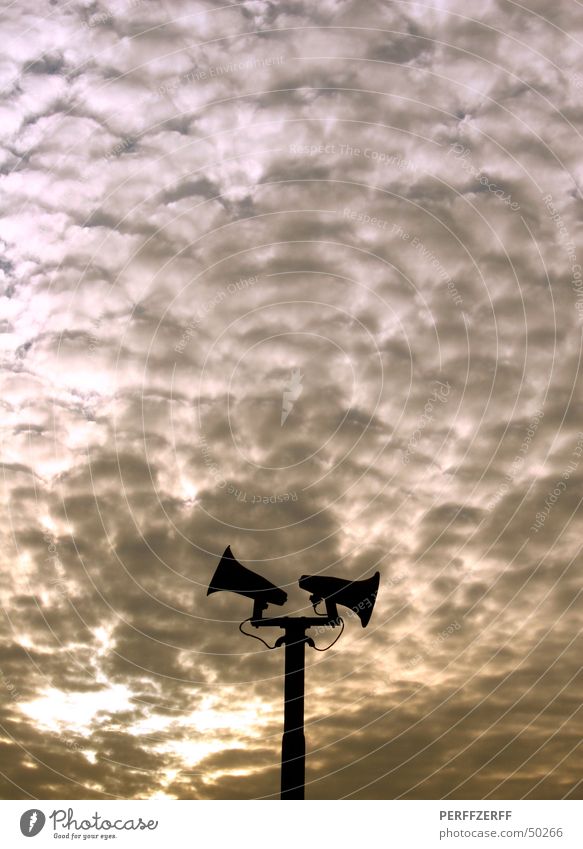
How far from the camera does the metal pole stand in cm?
1323

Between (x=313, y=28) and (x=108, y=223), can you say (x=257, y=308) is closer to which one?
(x=108, y=223)

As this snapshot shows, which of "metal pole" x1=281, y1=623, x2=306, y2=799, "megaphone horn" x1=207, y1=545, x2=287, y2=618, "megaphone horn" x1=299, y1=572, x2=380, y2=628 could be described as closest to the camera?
"metal pole" x1=281, y1=623, x2=306, y2=799

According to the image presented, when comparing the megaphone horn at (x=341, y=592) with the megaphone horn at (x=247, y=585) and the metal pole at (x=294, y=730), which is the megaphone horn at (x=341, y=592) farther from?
the metal pole at (x=294, y=730)

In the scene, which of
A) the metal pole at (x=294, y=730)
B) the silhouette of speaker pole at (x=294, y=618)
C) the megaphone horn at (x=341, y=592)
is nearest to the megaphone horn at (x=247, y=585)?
the silhouette of speaker pole at (x=294, y=618)

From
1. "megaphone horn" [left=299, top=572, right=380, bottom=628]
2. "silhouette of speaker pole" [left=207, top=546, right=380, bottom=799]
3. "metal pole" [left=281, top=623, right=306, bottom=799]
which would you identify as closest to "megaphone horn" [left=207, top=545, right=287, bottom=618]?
"silhouette of speaker pole" [left=207, top=546, right=380, bottom=799]

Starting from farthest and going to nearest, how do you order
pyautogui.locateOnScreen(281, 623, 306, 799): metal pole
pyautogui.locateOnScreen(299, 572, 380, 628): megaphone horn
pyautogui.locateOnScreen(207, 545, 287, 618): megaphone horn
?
pyautogui.locateOnScreen(207, 545, 287, 618): megaphone horn < pyautogui.locateOnScreen(299, 572, 380, 628): megaphone horn < pyautogui.locateOnScreen(281, 623, 306, 799): metal pole

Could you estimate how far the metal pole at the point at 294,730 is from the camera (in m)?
13.2

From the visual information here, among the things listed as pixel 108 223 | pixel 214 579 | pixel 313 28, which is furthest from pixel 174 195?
pixel 214 579

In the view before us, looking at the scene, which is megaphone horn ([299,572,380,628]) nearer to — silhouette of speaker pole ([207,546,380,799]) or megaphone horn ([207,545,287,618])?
silhouette of speaker pole ([207,546,380,799])

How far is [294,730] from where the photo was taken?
13289 mm

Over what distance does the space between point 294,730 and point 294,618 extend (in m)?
1.70

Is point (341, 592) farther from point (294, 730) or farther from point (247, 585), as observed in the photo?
point (294, 730)

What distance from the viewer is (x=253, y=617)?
14.7 m

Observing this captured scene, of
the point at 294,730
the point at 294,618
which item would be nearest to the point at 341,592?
the point at 294,618
